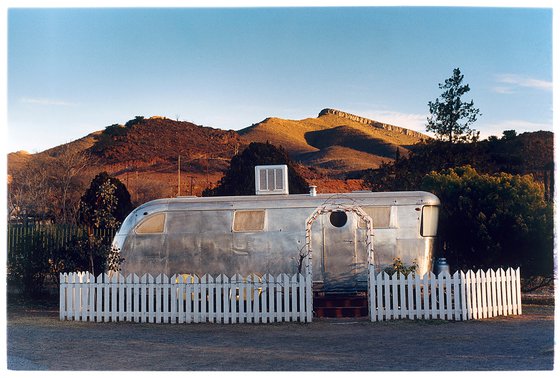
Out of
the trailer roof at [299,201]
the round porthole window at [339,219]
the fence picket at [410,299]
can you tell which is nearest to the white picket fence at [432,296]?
the fence picket at [410,299]

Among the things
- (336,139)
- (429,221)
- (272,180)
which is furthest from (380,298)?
(336,139)

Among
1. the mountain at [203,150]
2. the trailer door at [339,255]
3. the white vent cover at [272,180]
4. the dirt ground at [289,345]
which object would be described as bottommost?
the dirt ground at [289,345]

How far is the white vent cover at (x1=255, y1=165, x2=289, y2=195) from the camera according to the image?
15.0 metres

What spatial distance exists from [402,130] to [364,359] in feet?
251

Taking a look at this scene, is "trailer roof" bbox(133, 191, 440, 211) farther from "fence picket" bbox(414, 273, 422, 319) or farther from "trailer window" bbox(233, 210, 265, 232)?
"fence picket" bbox(414, 273, 422, 319)

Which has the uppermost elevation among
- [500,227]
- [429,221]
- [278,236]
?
[429,221]

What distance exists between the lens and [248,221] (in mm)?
14461

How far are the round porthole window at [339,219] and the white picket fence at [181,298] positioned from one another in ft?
5.79

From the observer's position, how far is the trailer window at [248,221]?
14.4 m

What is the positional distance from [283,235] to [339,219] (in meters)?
1.15

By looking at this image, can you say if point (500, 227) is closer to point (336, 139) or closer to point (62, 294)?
point (62, 294)

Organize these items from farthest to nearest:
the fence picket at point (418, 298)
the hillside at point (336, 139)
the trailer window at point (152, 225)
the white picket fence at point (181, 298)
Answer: the hillside at point (336, 139) → the trailer window at point (152, 225) → the white picket fence at point (181, 298) → the fence picket at point (418, 298)

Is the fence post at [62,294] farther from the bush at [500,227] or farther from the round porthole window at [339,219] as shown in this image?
the bush at [500,227]

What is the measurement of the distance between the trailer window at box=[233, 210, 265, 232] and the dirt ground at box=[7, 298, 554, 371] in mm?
2407
